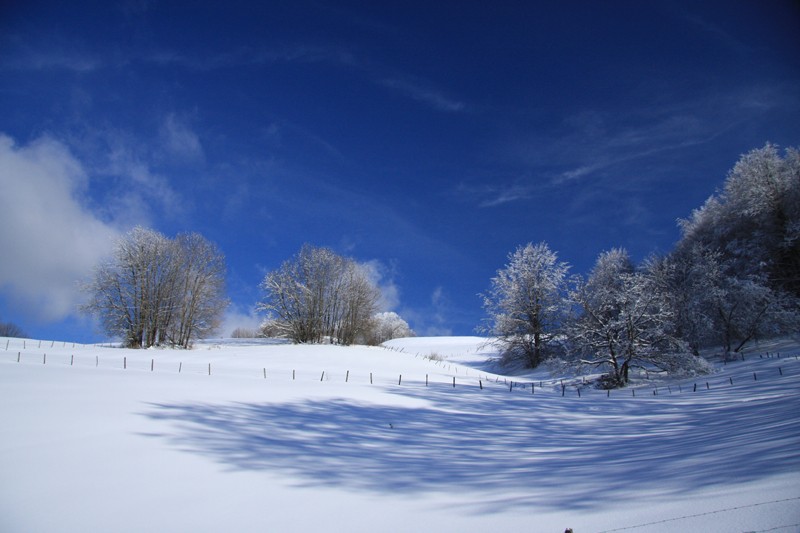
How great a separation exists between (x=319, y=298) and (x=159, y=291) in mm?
17621

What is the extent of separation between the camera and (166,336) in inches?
1684

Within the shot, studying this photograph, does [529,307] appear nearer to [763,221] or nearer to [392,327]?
[763,221]

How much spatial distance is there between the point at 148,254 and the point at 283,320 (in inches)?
659

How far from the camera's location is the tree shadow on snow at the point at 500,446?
5.24m

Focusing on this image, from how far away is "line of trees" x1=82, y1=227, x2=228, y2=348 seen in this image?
39.8 m

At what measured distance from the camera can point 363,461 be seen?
8695 mm

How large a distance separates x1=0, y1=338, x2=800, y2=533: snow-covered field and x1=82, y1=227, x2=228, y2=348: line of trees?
25.9m

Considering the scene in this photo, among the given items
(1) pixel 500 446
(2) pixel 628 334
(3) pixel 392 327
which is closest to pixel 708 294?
(2) pixel 628 334

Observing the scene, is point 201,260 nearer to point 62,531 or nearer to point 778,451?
point 62,531

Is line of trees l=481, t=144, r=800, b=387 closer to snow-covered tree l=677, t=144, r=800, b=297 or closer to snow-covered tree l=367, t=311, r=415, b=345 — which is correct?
snow-covered tree l=677, t=144, r=800, b=297

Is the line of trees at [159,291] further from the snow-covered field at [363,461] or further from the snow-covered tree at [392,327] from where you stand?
the snow-covered tree at [392,327]

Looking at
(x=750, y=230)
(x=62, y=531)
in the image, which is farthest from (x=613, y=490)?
(x=750, y=230)

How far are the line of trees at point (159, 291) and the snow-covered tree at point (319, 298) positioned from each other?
6555mm

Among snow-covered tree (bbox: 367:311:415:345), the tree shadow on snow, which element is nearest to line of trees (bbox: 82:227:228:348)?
the tree shadow on snow
